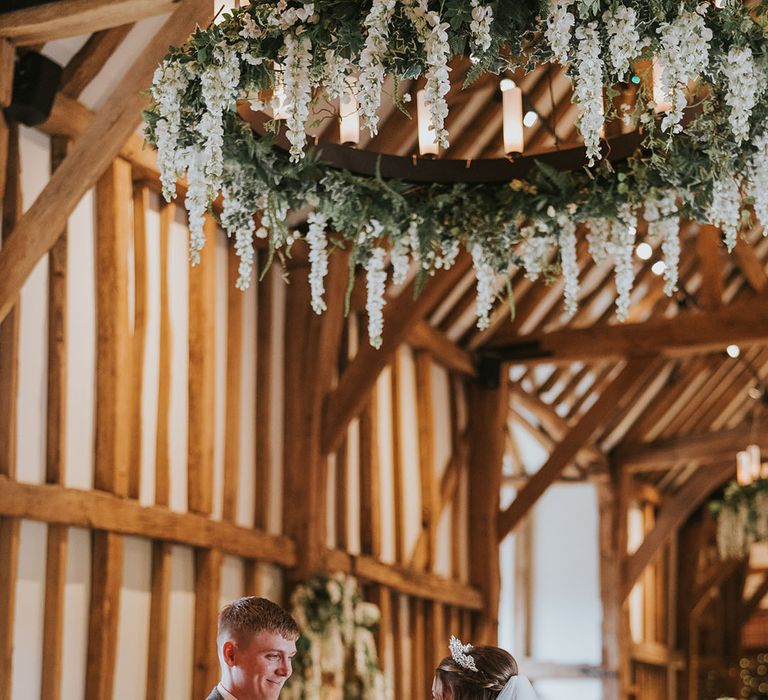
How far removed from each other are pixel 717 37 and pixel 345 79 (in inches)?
41.5

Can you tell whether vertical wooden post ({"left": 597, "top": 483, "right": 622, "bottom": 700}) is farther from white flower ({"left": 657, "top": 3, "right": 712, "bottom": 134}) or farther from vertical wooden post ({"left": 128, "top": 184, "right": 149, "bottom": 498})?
white flower ({"left": 657, "top": 3, "right": 712, "bottom": 134})

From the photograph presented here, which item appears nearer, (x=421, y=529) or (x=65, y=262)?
(x=65, y=262)

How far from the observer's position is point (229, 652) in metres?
3.32

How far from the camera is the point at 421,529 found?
959 cm

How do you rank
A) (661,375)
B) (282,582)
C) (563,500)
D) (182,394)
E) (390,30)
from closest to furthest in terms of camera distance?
(390,30), (182,394), (282,582), (661,375), (563,500)

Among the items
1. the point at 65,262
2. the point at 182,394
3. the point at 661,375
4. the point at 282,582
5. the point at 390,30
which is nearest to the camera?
the point at 390,30

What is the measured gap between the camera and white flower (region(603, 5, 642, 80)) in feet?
11.0

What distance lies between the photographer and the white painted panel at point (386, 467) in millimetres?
9031

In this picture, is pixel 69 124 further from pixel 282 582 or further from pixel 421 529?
pixel 421 529

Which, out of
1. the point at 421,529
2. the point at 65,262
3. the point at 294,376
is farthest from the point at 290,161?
the point at 421,529

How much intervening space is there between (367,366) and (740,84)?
4.48 m

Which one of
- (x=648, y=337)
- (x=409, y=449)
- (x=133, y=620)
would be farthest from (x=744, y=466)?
(x=133, y=620)

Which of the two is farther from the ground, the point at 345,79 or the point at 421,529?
the point at 345,79

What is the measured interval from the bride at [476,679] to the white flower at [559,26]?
5.23 ft
